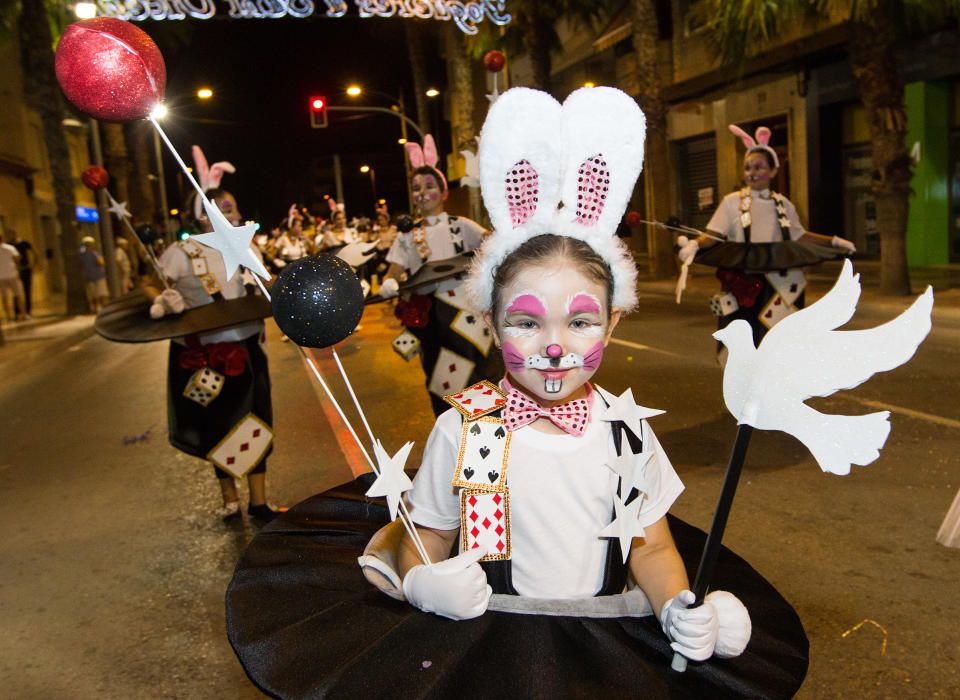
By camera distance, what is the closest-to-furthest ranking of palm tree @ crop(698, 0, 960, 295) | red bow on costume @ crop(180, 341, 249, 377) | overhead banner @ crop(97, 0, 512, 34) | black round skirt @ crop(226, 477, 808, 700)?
black round skirt @ crop(226, 477, 808, 700) < red bow on costume @ crop(180, 341, 249, 377) < palm tree @ crop(698, 0, 960, 295) < overhead banner @ crop(97, 0, 512, 34)

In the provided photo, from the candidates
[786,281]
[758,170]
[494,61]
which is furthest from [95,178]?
[786,281]

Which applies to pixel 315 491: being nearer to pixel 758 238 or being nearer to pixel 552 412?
pixel 758 238

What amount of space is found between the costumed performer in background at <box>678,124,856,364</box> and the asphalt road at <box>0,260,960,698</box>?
0.87 meters

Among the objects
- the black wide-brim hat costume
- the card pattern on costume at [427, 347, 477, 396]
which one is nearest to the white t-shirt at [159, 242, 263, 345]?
the card pattern on costume at [427, 347, 477, 396]

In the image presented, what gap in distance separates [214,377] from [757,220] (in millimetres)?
4377

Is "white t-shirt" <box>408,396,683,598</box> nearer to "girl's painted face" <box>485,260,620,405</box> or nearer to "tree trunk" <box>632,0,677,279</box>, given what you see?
"girl's painted face" <box>485,260,620,405</box>

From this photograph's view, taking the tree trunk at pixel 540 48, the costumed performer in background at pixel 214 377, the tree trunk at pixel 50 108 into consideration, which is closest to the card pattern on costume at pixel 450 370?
the costumed performer in background at pixel 214 377

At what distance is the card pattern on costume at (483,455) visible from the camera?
6.97ft

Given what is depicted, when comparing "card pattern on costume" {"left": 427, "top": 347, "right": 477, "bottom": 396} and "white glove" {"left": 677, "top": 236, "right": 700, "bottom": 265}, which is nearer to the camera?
"card pattern on costume" {"left": 427, "top": 347, "right": 477, "bottom": 396}

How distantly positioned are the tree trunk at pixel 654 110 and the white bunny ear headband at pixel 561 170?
16900 mm

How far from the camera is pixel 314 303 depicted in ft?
6.15

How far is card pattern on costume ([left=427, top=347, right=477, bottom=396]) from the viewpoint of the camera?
618 cm

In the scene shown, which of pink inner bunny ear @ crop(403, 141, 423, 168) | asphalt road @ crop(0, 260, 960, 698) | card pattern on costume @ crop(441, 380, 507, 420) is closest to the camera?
card pattern on costume @ crop(441, 380, 507, 420)

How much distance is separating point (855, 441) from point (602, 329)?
773 mm
